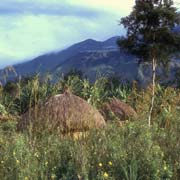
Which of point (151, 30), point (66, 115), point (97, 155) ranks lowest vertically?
point (66, 115)

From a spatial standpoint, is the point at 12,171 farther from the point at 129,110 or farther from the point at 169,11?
the point at 169,11

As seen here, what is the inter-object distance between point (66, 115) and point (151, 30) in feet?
27.8

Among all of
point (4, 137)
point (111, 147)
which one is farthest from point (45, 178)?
point (4, 137)

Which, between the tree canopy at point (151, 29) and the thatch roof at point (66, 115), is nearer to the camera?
the thatch roof at point (66, 115)

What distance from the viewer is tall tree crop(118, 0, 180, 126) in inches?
735

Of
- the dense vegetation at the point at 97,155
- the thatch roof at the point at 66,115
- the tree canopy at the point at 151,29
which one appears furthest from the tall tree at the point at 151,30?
the dense vegetation at the point at 97,155

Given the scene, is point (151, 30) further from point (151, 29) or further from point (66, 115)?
point (66, 115)

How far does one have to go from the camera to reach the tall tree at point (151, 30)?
18672 millimetres

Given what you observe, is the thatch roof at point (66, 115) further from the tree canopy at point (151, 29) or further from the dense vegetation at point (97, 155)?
the tree canopy at point (151, 29)

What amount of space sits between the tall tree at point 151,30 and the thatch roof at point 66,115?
7.24 meters

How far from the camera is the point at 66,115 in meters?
11.0

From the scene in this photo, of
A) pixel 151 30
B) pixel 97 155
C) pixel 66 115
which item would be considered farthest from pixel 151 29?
pixel 97 155

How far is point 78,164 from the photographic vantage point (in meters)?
6.49

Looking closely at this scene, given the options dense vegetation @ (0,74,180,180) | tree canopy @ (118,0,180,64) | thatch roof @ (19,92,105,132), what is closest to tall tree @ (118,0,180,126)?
tree canopy @ (118,0,180,64)
